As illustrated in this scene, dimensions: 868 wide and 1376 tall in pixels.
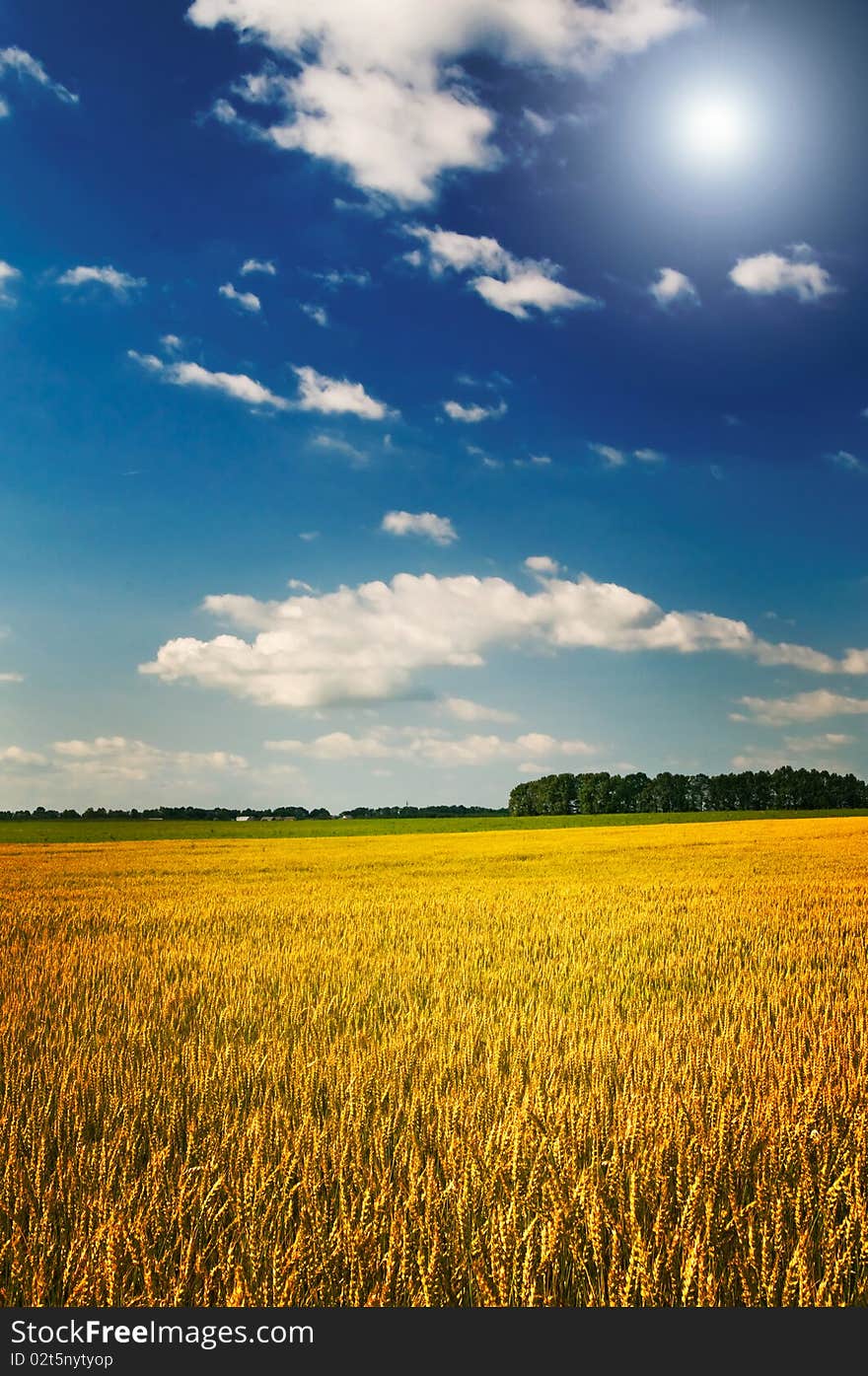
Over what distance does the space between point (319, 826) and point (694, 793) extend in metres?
52.8

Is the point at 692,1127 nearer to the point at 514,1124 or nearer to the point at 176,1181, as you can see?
the point at 514,1124

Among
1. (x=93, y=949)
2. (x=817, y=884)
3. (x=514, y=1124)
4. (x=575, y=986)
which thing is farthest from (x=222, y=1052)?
(x=817, y=884)

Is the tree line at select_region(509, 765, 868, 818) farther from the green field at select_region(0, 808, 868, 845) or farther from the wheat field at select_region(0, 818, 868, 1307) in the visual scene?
the wheat field at select_region(0, 818, 868, 1307)

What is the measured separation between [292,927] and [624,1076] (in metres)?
9.25

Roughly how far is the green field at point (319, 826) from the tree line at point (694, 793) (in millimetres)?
7519

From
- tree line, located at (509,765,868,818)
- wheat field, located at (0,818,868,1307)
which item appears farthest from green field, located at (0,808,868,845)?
wheat field, located at (0,818,868,1307)

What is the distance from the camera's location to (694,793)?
109 m

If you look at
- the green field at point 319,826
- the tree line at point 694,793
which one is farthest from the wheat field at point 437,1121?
the tree line at point 694,793

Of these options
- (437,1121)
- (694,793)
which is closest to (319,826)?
(694,793)

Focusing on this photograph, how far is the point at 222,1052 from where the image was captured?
235 inches

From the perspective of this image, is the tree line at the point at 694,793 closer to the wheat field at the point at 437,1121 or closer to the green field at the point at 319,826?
the green field at the point at 319,826

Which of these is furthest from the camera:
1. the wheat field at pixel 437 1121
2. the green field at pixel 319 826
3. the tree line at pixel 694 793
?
the tree line at pixel 694 793

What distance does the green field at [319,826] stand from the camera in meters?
71.7

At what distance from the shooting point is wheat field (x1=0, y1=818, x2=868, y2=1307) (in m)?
3.14
